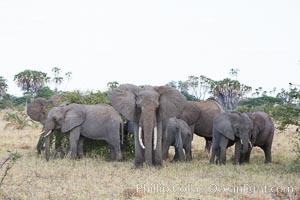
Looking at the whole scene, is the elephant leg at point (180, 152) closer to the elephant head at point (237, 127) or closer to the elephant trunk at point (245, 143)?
the elephant head at point (237, 127)

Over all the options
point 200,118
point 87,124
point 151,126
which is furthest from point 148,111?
point 200,118

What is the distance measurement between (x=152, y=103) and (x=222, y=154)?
8.57 ft

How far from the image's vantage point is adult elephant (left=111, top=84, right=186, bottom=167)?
1132 centimetres

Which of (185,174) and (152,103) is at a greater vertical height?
(152,103)

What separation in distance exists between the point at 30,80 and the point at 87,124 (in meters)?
52.8

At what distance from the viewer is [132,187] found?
8.81 metres

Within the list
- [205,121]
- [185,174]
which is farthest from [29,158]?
[205,121]

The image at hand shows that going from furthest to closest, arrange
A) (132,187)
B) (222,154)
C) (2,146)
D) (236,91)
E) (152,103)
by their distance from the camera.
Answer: (236,91)
(2,146)
(222,154)
(152,103)
(132,187)

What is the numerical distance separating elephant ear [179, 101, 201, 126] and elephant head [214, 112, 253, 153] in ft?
9.33

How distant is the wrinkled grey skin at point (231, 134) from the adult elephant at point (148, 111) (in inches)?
54.4

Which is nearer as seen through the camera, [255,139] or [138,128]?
[138,128]

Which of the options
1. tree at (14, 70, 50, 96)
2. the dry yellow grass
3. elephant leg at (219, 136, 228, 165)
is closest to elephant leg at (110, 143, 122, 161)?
the dry yellow grass

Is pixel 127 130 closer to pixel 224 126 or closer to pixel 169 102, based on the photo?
pixel 169 102

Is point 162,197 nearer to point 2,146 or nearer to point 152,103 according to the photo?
point 152,103
